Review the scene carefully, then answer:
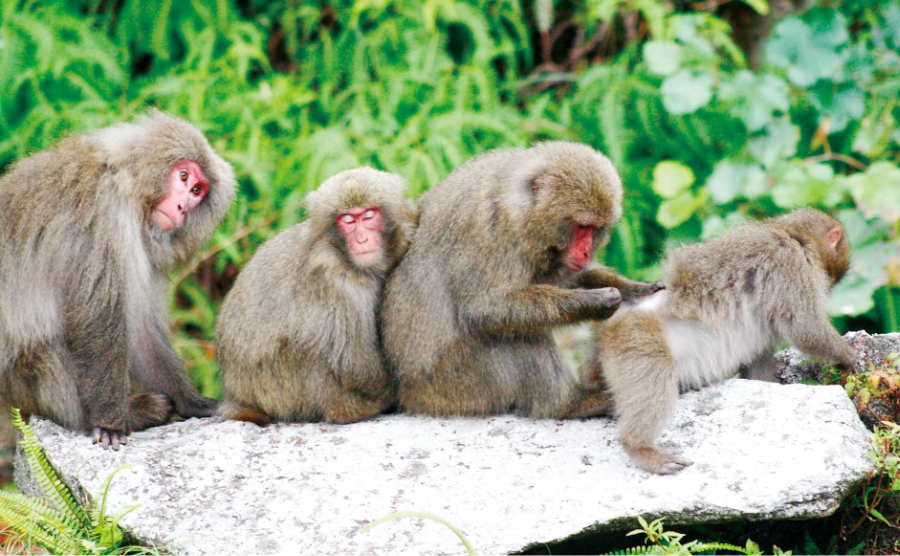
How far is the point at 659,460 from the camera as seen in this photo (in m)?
4.66

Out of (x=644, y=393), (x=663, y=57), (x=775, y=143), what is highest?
(x=663, y=57)

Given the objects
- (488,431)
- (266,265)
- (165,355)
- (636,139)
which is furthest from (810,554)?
(636,139)

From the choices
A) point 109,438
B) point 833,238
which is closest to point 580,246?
point 833,238

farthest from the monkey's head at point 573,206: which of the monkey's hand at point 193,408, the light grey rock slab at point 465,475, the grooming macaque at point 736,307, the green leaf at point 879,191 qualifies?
the green leaf at point 879,191

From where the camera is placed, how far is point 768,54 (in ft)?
26.1

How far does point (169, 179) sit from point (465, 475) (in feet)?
7.34

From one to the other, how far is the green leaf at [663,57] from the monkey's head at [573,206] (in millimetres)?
2717

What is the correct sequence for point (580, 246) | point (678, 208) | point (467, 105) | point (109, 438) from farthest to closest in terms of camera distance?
1. point (467, 105)
2. point (678, 208)
3. point (109, 438)
4. point (580, 246)

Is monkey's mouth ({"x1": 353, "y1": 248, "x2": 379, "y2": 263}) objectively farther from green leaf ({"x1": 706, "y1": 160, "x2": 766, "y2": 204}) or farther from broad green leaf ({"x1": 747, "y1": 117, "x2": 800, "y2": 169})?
broad green leaf ({"x1": 747, "y1": 117, "x2": 800, "y2": 169})

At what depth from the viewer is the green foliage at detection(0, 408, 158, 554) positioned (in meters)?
4.61

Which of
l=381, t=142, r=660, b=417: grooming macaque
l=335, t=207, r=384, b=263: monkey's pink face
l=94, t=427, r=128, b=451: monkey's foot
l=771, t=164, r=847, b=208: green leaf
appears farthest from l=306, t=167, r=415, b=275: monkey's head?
l=771, t=164, r=847, b=208: green leaf

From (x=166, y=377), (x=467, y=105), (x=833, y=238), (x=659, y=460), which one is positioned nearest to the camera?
(x=659, y=460)

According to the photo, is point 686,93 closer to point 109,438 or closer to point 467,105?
point 467,105

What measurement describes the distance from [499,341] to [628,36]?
16.8 ft
